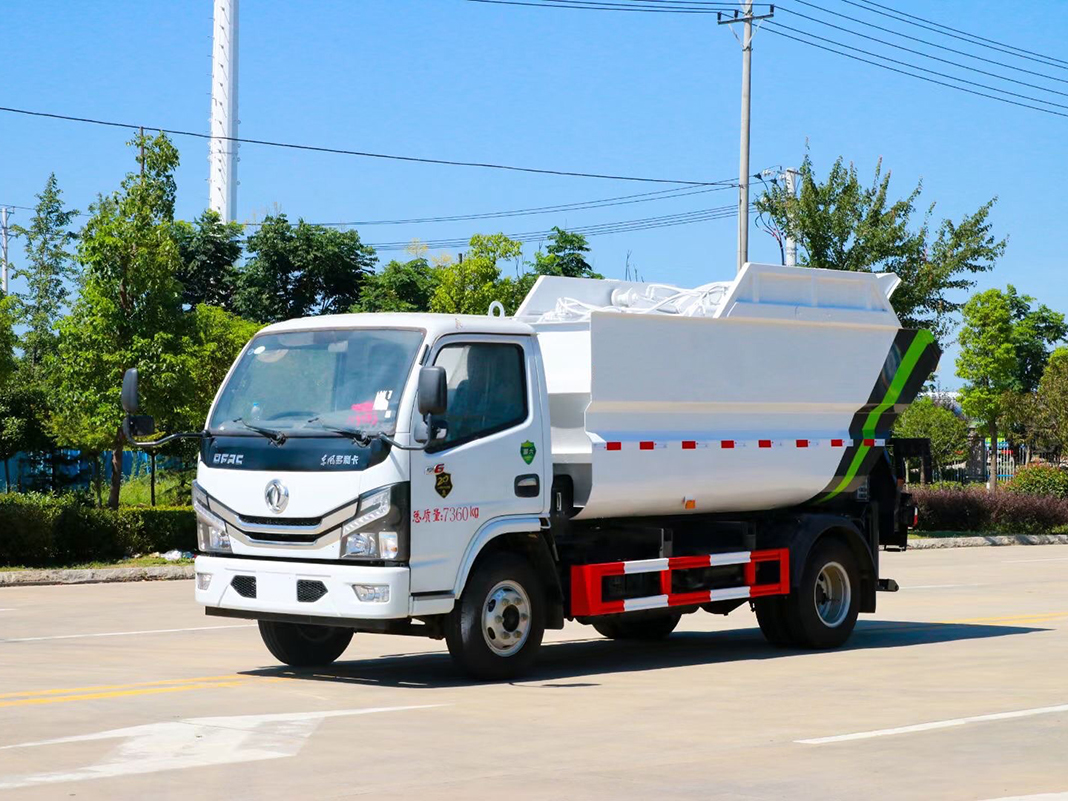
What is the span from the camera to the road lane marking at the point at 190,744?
23.8 feet

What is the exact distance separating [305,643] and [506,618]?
1.84 meters

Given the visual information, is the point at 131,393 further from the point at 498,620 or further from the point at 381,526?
the point at 498,620

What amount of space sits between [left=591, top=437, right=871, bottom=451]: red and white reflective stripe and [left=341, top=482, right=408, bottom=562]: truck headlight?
1.90 metres

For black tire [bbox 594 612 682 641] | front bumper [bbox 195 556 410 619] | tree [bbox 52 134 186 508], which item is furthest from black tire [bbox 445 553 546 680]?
tree [bbox 52 134 186 508]

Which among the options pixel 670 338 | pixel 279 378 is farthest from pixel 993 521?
pixel 279 378

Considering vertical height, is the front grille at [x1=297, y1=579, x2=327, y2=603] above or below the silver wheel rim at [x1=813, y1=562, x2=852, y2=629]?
above

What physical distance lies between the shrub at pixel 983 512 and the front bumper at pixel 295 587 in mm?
25979

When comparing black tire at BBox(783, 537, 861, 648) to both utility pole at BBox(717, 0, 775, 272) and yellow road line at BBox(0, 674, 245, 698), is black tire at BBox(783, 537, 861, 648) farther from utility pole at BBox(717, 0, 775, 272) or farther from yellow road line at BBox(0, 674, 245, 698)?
utility pole at BBox(717, 0, 775, 272)

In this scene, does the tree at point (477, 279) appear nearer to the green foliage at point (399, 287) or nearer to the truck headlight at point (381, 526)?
the green foliage at point (399, 287)

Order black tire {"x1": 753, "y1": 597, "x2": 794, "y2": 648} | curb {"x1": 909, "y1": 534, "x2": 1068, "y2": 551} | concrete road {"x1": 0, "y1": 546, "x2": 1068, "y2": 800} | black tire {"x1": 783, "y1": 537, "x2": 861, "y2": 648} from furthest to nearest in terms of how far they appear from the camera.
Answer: curb {"x1": 909, "y1": 534, "x2": 1068, "y2": 551}, black tire {"x1": 753, "y1": 597, "x2": 794, "y2": 648}, black tire {"x1": 783, "y1": 537, "x2": 861, "y2": 648}, concrete road {"x1": 0, "y1": 546, "x2": 1068, "y2": 800}

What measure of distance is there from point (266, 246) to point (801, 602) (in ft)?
146

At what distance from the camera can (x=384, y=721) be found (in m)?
8.91

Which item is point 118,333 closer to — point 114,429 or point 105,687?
point 114,429

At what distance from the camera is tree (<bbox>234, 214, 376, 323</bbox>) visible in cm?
5491
